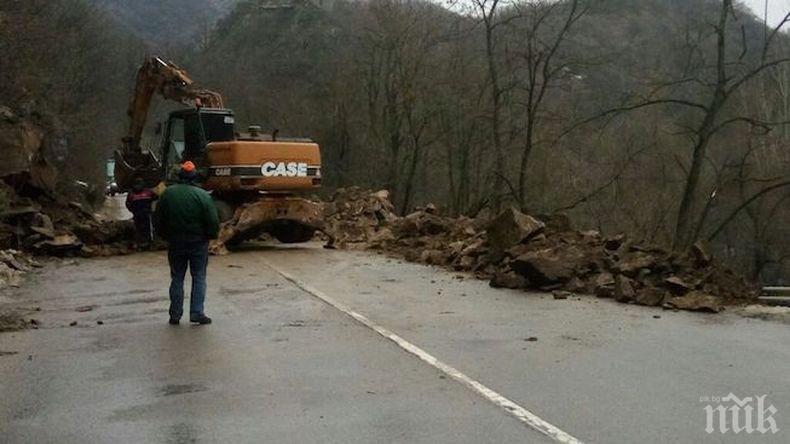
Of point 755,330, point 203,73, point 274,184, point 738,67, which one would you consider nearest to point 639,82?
point 738,67

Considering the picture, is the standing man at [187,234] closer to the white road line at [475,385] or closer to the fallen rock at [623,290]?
the white road line at [475,385]

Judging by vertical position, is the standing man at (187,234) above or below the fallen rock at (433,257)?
above

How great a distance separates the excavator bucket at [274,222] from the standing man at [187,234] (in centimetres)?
881

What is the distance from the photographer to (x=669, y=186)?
1241 inches

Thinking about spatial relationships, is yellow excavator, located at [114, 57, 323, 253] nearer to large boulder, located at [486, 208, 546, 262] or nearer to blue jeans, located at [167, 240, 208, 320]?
large boulder, located at [486, 208, 546, 262]

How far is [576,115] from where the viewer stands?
95.1ft

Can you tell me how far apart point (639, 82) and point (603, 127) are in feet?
6.00

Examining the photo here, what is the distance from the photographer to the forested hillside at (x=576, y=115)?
23.1 metres

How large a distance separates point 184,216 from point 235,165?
9294 mm

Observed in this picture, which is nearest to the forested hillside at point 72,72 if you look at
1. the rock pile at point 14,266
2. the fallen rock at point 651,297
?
the rock pile at point 14,266

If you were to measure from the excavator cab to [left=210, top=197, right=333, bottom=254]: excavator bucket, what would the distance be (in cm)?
148

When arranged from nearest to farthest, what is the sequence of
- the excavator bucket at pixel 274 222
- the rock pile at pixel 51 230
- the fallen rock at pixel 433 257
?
the fallen rock at pixel 433 257
the rock pile at pixel 51 230
the excavator bucket at pixel 274 222

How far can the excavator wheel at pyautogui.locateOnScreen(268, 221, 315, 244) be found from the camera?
20.2m

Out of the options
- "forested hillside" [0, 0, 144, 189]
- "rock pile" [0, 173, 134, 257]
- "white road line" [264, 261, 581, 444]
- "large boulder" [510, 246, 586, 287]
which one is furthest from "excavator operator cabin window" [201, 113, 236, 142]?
"white road line" [264, 261, 581, 444]
